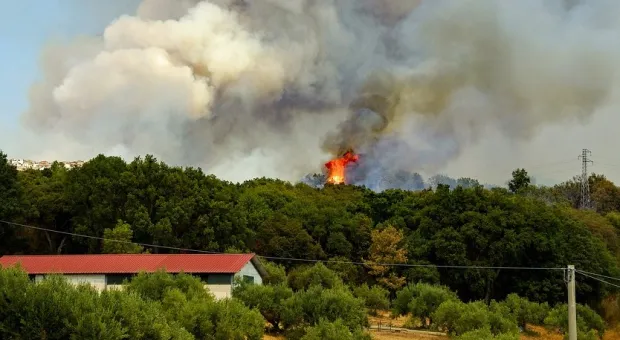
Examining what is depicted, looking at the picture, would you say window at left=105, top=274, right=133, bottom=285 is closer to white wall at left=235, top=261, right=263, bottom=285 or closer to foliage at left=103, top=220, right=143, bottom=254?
white wall at left=235, top=261, right=263, bottom=285

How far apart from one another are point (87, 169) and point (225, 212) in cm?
1438

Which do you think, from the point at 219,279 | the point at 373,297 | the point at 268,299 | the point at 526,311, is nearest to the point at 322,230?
the point at 373,297

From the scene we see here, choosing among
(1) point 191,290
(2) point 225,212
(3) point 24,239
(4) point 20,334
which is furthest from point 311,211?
(4) point 20,334

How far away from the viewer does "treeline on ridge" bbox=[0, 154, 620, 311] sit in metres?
59.1

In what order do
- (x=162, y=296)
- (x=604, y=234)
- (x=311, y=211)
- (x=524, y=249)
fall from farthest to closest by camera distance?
(x=604, y=234), (x=311, y=211), (x=524, y=249), (x=162, y=296)

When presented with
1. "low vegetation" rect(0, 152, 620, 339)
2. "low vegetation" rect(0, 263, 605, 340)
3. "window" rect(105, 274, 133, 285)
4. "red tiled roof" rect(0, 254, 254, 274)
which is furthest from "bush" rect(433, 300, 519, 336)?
"window" rect(105, 274, 133, 285)

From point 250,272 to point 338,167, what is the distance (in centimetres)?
6744

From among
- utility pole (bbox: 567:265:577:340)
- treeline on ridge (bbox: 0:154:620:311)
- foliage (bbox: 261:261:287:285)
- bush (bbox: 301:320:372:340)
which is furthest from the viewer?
treeline on ridge (bbox: 0:154:620:311)

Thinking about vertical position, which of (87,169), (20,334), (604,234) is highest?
(87,169)

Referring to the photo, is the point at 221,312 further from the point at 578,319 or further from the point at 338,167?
the point at 338,167

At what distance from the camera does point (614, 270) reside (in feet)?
210

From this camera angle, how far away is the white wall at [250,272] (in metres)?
43.7

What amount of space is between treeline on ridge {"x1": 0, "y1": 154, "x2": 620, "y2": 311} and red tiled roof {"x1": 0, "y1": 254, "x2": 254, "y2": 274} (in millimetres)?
8424

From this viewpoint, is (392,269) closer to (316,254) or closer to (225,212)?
(316,254)
